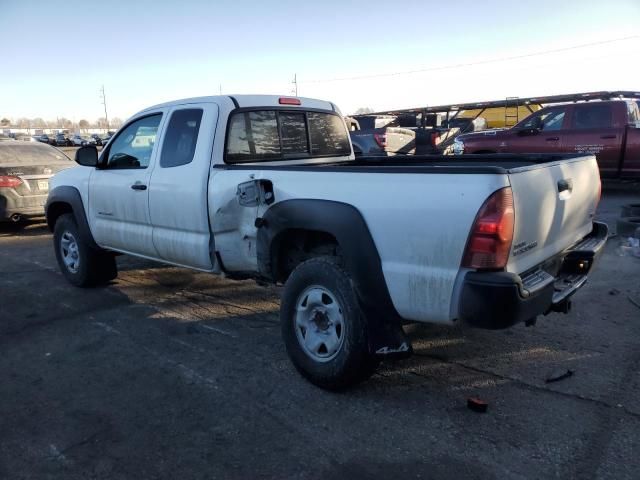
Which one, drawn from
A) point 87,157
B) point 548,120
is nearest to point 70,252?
point 87,157

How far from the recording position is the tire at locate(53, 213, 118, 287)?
18.6 feet

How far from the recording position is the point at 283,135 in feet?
15.2

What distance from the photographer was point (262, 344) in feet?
13.8

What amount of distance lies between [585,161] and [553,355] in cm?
143

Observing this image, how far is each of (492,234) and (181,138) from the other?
284 centimetres

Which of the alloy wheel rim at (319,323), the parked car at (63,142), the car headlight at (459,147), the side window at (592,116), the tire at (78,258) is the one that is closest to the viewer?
the alloy wheel rim at (319,323)

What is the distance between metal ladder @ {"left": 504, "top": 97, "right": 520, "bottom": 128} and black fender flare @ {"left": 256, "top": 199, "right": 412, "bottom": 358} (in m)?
16.2

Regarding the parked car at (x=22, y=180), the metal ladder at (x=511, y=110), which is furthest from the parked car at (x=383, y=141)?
the parked car at (x=22, y=180)

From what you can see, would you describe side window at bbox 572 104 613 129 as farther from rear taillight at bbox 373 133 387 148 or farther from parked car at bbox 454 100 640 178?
rear taillight at bbox 373 133 387 148

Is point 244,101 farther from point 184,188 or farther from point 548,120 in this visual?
point 548,120

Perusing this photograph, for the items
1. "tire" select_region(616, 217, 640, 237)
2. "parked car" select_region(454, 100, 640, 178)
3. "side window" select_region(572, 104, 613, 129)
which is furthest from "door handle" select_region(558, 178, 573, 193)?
"side window" select_region(572, 104, 613, 129)

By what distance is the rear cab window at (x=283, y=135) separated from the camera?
14.1 feet

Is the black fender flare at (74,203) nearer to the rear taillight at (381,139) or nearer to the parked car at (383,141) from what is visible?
the parked car at (383,141)

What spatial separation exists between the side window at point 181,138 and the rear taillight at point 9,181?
535cm
